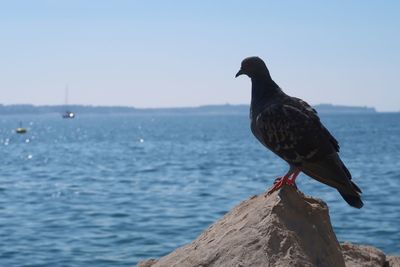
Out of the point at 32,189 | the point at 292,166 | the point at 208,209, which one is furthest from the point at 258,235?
the point at 32,189

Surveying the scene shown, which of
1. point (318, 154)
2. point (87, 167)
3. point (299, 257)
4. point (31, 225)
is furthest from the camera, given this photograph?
point (87, 167)

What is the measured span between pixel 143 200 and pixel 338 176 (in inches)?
1074

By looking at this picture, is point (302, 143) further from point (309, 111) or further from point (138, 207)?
point (138, 207)

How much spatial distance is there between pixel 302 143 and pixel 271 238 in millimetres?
1116

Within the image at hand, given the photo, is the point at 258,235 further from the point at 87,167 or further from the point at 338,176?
the point at 87,167

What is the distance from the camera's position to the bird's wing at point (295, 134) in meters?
7.93

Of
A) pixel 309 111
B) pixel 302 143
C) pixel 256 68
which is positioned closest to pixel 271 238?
pixel 302 143

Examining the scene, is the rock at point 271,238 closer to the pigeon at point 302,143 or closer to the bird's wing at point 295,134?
the pigeon at point 302,143

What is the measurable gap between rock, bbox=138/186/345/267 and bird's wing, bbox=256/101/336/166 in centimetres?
47

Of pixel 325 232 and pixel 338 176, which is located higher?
pixel 338 176

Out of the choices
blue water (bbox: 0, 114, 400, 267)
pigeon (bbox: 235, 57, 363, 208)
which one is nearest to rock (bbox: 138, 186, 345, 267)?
pigeon (bbox: 235, 57, 363, 208)

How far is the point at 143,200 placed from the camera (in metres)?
34.7

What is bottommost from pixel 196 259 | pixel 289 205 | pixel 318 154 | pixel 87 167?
pixel 87 167

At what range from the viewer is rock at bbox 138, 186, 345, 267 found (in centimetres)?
741
